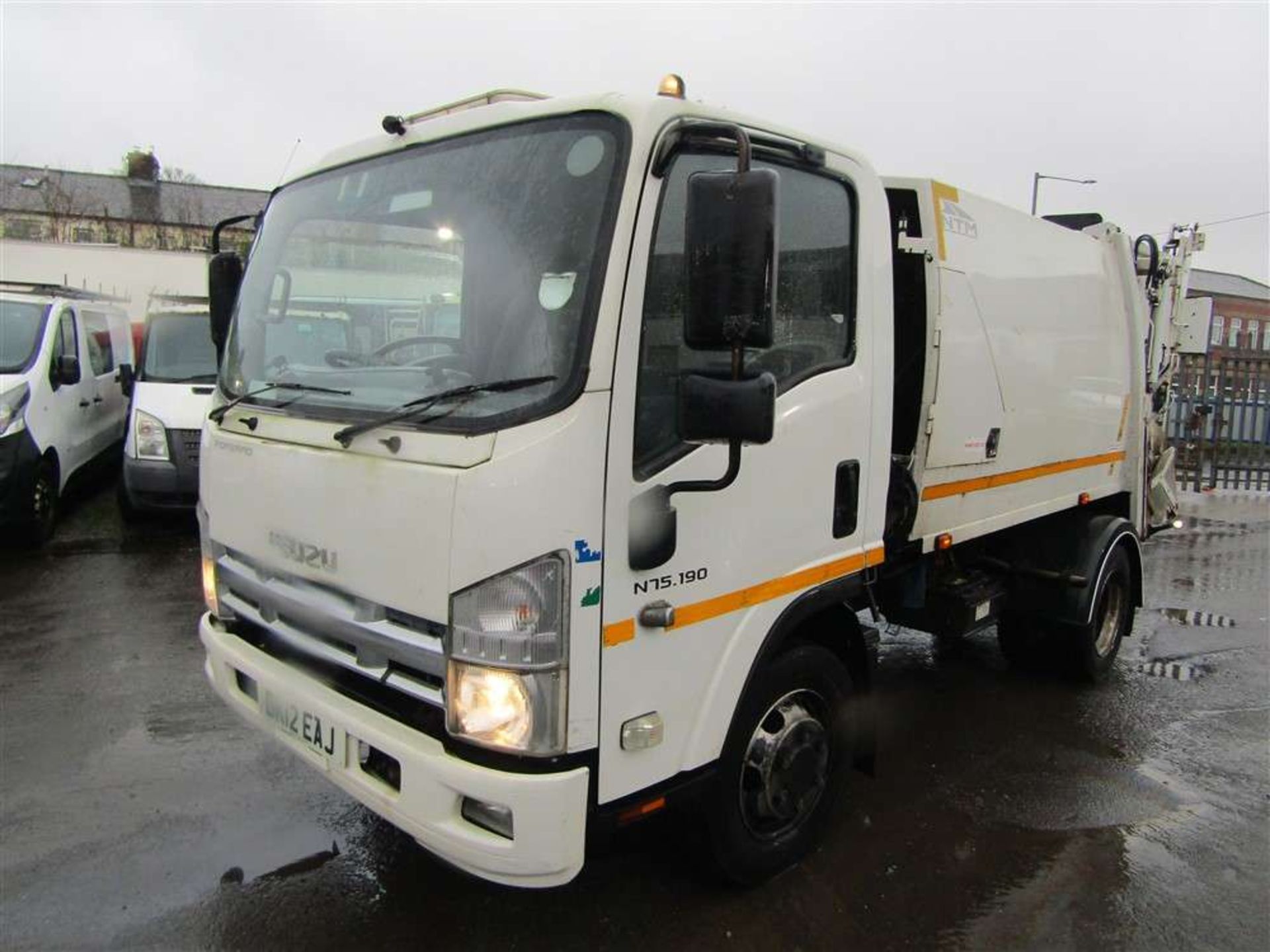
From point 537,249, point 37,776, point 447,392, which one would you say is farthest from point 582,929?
point 37,776

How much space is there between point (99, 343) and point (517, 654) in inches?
353

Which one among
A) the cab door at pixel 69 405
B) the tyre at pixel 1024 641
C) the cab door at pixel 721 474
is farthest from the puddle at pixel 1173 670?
the cab door at pixel 69 405

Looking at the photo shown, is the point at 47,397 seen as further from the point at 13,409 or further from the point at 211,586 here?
the point at 211,586

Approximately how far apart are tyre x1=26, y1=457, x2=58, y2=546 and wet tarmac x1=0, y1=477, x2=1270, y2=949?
2123 millimetres

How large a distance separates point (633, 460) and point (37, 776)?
3.29m

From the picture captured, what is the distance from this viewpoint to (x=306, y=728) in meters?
2.52

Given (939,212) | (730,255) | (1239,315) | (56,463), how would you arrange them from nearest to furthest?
(730,255) < (939,212) < (56,463) < (1239,315)

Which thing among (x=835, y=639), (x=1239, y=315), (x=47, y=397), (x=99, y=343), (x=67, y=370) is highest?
(x=1239, y=315)

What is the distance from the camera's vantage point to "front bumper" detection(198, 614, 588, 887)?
2070 millimetres

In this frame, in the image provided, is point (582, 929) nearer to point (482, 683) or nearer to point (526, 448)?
point (482, 683)

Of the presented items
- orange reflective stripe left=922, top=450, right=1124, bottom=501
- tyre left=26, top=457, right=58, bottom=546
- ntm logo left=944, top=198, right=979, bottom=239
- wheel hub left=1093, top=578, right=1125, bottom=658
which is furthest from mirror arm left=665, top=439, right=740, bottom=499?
tyre left=26, top=457, right=58, bottom=546

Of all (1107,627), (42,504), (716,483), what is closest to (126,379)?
(42,504)

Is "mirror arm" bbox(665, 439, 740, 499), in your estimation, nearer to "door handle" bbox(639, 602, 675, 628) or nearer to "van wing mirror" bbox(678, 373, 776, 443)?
"van wing mirror" bbox(678, 373, 776, 443)

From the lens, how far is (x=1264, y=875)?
3.28 meters
